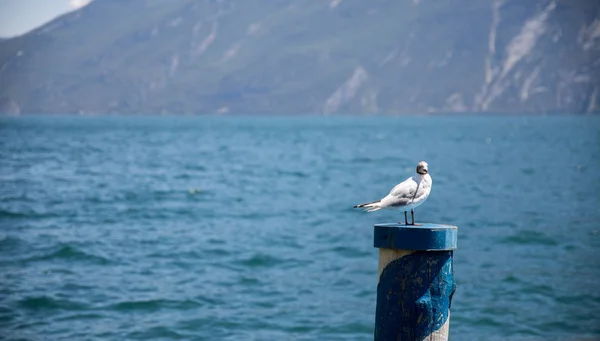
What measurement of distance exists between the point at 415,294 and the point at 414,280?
0.32ft

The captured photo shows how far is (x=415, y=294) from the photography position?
5.71 meters

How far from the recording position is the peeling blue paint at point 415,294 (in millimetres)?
5668

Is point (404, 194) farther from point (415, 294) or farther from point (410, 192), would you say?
point (415, 294)

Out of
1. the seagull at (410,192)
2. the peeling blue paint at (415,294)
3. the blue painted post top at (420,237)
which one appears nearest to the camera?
the blue painted post top at (420,237)

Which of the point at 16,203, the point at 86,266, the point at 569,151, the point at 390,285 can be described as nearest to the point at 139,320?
the point at 86,266

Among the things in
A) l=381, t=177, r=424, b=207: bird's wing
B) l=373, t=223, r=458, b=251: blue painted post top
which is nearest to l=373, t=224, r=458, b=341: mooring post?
l=373, t=223, r=458, b=251: blue painted post top

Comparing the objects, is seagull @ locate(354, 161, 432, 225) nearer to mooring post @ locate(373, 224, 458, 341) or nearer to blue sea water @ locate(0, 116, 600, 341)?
mooring post @ locate(373, 224, 458, 341)

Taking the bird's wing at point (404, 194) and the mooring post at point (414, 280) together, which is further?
the bird's wing at point (404, 194)

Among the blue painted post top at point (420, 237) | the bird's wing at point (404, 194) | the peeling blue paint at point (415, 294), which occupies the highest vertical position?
the bird's wing at point (404, 194)

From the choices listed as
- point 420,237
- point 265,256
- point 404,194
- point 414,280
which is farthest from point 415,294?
point 265,256

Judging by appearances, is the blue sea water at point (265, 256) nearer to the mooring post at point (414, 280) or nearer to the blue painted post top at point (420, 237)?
the mooring post at point (414, 280)

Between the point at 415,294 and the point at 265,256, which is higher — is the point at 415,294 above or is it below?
above

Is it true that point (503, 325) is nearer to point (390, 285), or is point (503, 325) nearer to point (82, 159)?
point (390, 285)

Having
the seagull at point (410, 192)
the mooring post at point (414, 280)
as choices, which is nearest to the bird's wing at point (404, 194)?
the seagull at point (410, 192)
